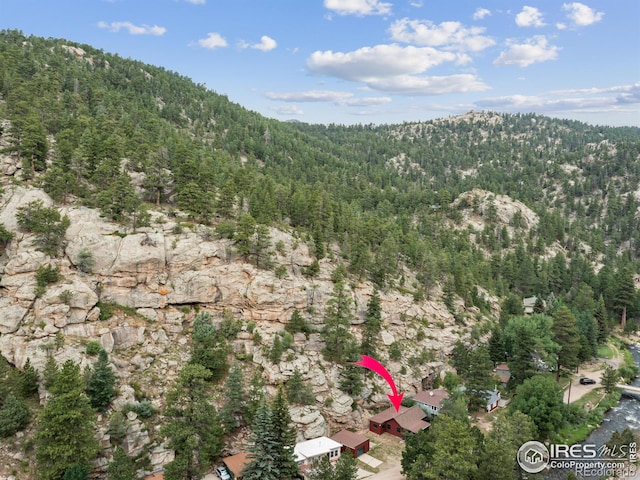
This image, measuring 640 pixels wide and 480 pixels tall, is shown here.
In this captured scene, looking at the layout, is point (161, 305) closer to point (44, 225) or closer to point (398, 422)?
point (44, 225)

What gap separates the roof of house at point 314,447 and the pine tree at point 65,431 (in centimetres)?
1838

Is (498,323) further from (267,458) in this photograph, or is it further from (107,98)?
(107,98)

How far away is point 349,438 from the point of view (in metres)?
44.4

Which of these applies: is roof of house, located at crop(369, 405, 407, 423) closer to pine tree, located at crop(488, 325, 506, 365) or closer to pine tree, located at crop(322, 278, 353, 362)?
pine tree, located at crop(322, 278, 353, 362)

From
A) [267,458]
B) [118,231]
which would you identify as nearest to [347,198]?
[118,231]

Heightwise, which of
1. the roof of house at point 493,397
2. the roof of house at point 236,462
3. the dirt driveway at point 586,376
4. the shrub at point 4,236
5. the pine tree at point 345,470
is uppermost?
the shrub at point 4,236

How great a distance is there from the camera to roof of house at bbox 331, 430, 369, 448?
1706 inches

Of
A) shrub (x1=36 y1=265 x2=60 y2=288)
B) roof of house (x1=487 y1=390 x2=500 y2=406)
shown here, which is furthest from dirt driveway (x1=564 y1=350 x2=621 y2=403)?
shrub (x1=36 y1=265 x2=60 y2=288)

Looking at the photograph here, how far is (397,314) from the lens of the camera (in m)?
63.0

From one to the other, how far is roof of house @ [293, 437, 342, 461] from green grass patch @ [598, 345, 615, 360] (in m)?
62.6

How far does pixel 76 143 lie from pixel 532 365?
3019 inches

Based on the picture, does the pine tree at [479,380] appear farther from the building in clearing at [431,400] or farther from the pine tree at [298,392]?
the pine tree at [298,392]

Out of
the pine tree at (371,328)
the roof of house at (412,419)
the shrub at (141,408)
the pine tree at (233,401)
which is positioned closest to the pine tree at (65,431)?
the shrub at (141,408)

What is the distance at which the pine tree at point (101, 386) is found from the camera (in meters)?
39.0
